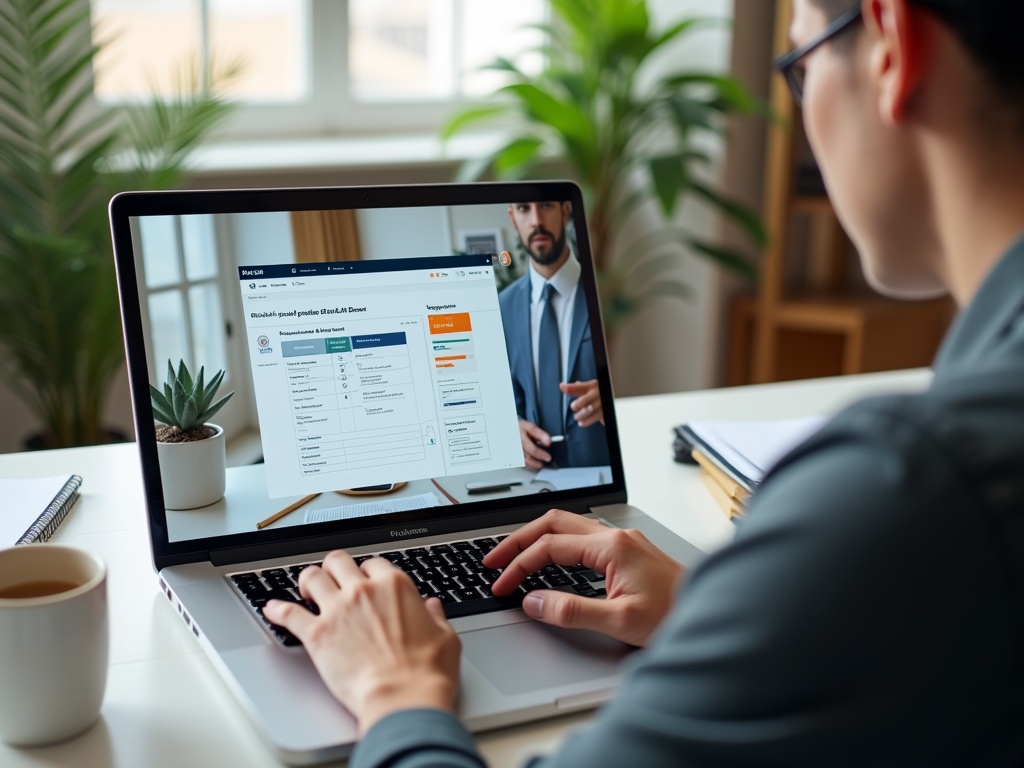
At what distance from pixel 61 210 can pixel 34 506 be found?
1.27m

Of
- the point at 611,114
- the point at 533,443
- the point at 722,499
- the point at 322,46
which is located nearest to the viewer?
the point at 533,443

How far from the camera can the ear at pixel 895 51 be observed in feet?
1.58

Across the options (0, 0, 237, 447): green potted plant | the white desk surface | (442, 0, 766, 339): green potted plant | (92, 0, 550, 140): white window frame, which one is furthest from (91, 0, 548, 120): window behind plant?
the white desk surface

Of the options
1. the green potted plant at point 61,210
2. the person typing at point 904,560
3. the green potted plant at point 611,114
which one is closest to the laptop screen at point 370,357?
the person typing at point 904,560

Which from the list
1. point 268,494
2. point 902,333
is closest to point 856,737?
point 268,494

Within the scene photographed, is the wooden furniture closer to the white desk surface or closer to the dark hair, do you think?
the white desk surface

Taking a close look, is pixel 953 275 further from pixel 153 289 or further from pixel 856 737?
pixel 153 289

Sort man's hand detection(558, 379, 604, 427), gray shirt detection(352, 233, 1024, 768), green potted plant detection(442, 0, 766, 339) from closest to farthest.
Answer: gray shirt detection(352, 233, 1024, 768), man's hand detection(558, 379, 604, 427), green potted plant detection(442, 0, 766, 339)

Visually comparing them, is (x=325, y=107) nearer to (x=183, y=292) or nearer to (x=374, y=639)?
(x=183, y=292)

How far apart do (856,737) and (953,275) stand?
272mm

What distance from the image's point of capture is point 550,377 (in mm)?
980

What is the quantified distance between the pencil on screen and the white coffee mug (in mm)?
194

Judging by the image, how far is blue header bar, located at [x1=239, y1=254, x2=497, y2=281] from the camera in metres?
0.88

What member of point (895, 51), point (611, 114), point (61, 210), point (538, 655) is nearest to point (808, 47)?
point (895, 51)
